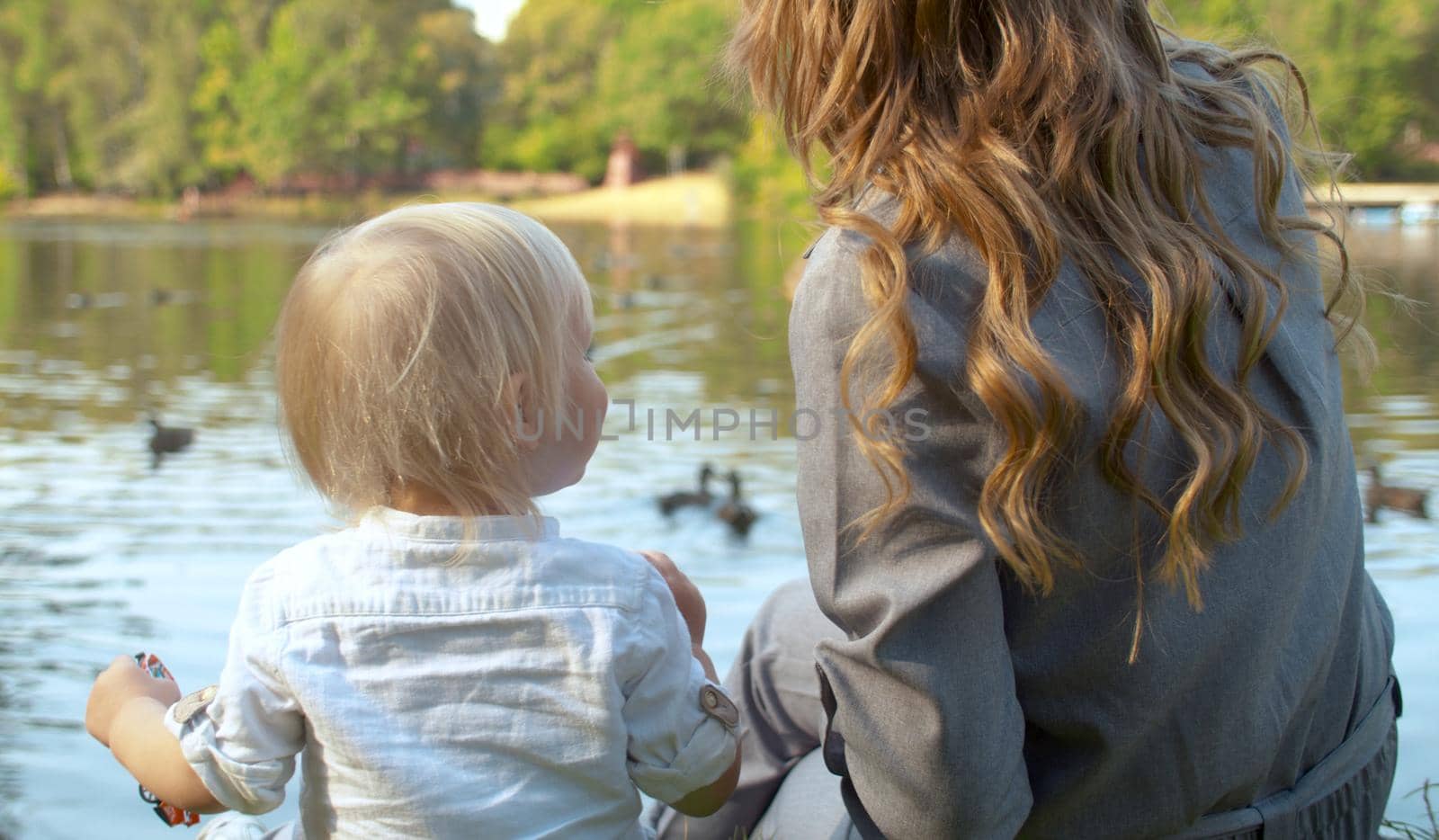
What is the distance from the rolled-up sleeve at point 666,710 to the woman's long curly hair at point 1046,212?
27 cm

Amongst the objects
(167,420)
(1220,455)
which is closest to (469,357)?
(1220,455)

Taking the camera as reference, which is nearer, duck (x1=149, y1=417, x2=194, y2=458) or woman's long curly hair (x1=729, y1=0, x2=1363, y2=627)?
woman's long curly hair (x1=729, y1=0, x2=1363, y2=627)

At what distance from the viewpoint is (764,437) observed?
7.03 meters

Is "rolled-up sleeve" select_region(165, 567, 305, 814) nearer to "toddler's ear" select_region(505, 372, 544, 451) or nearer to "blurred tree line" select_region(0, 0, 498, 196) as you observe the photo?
"toddler's ear" select_region(505, 372, 544, 451)

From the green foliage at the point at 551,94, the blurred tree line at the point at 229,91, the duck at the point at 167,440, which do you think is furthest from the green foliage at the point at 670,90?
the duck at the point at 167,440

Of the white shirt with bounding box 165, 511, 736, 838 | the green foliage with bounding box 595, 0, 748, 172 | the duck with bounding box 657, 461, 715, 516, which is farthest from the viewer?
the green foliage with bounding box 595, 0, 748, 172

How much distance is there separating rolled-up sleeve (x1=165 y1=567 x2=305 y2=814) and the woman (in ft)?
1.87

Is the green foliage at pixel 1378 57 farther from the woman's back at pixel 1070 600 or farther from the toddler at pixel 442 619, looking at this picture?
the toddler at pixel 442 619

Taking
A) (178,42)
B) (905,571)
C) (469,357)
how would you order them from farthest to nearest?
(178,42)
(469,357)
(905,571)

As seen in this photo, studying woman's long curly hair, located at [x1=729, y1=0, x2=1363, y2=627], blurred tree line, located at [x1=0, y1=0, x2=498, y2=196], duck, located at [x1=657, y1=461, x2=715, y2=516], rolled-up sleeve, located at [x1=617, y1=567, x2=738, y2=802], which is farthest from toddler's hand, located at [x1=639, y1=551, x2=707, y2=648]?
blurred tree line, located at [x1=0, y1=0, x2=498, y2=196]

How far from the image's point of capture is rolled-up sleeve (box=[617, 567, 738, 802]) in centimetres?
138

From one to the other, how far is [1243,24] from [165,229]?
3469 centimetres

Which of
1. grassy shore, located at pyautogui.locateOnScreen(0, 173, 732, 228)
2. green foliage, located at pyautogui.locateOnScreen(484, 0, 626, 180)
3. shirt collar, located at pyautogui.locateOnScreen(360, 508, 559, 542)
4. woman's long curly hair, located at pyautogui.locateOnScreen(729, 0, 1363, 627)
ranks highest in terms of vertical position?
woman's long curly hair, located at pyautogui.locateOnScreen(729, 0, 1363, 627)

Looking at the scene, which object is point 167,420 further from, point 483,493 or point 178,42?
point 178,42
